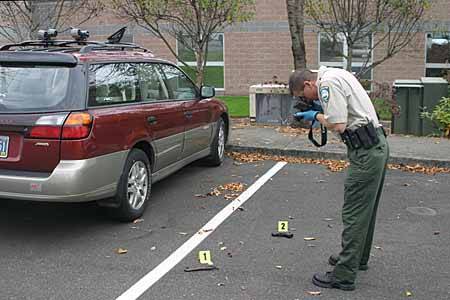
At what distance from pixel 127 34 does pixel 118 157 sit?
14085 millimetres

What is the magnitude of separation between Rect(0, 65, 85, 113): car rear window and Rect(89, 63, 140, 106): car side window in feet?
0.52

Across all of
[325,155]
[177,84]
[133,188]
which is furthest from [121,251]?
[325,155]

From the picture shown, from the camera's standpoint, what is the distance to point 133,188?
18.6 feet

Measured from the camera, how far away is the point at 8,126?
493 cm

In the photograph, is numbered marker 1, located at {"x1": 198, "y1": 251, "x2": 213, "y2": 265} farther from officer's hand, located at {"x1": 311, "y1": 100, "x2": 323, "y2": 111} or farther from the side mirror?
the side mirror

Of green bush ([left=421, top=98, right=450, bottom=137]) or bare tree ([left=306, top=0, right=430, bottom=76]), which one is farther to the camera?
bare tree ([left=306, top=0, right=430, bottom=76])

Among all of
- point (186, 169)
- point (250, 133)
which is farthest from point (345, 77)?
point (250, 133)

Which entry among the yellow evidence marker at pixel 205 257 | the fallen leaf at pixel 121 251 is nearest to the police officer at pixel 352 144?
the yellow evidence marker at pixel 205 257

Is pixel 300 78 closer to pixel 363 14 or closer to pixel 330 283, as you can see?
pixel 330 283

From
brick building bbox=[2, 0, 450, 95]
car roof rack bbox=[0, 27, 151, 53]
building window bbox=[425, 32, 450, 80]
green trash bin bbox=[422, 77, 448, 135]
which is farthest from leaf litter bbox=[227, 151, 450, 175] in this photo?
building window bbox=[425, 32, 450, 80]

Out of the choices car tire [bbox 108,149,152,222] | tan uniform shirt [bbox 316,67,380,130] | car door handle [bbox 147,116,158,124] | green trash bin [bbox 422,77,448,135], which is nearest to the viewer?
tan uniform shirt [bbox 316,67,380,130]

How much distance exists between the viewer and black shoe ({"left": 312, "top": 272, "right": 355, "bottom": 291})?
4160 mm

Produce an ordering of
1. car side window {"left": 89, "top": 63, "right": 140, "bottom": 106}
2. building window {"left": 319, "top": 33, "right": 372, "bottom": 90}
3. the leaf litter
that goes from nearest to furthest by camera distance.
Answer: car side window {"left": 89, "top": 63, "right": 140, "bottom": 106} < the leaf litter < building window {"left": 319, "top": 33, "right": 372, "bottom": 90}

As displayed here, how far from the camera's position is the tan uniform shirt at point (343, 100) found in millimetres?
3959
